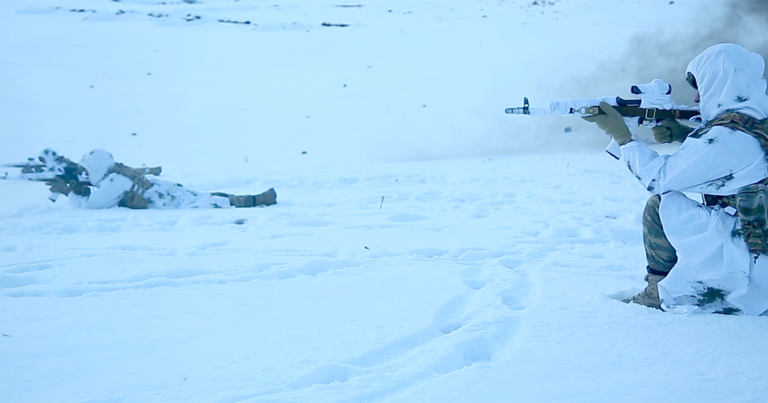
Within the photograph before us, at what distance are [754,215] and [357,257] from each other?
2.08 m

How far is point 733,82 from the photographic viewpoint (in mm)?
2436

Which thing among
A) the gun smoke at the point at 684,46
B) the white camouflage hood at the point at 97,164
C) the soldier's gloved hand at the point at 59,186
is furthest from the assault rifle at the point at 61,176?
the gun smoke at the point at 684,46

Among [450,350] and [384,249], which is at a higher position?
[450,350]

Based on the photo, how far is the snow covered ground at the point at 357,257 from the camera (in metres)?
2.08

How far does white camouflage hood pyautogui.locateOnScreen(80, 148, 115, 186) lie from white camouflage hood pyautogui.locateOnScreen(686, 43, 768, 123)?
4.83 metres

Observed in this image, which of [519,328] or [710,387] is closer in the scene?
→ [710,387]

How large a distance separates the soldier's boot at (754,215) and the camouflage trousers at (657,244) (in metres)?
0.31

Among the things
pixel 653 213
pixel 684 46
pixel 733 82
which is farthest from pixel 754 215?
pixel 684 46

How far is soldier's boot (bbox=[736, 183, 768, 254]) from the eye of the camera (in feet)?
7.85

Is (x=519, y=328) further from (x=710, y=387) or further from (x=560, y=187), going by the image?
(x=560, y=187)

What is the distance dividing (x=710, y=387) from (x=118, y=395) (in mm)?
1877

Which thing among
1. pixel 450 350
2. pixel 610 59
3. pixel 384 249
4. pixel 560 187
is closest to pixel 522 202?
pixel 560 187

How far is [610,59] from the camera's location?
1298 centimetres

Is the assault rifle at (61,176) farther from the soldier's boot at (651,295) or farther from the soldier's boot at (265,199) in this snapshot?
the soldier's boot at (651,295)
